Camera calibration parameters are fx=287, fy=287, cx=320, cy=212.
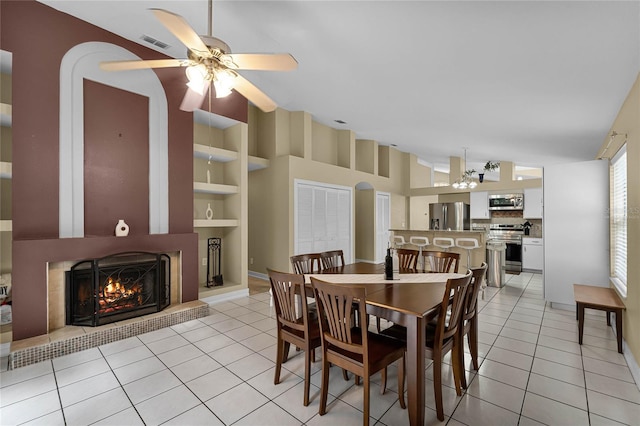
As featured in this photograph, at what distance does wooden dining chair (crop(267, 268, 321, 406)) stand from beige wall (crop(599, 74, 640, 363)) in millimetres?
2679

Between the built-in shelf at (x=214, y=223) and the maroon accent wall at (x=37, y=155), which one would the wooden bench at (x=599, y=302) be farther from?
the maroon accent wall at (x=37, y=155)

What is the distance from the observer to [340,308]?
1.80 meters

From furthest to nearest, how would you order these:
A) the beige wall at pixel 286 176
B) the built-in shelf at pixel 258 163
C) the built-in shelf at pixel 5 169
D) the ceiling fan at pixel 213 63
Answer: the built-in shelf at pixel 258 163, the beige wall at pixel 286 176, the built-in shelf at pixel 5 169, the ceiling fan at pixel 213 63

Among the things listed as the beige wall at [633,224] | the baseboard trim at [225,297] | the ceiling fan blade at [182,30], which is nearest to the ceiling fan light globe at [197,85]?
the ceiling fan blade at [182,30]

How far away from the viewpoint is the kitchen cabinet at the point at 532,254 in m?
6.73

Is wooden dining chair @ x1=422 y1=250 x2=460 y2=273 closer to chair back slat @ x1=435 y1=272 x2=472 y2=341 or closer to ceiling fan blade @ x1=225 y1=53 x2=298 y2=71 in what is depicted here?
chair back slat @ x1=435 y1=272 x2=472 y2=341

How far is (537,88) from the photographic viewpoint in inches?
131

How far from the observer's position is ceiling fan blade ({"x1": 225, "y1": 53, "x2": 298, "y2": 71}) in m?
2.24

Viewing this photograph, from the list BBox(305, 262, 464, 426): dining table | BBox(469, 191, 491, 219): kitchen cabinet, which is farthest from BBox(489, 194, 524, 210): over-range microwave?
BBox(305, 262, 464, 426): dining table

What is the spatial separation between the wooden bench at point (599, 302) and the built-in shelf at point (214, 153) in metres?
4.96

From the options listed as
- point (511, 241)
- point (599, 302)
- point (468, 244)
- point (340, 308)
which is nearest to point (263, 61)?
point (340, 308)

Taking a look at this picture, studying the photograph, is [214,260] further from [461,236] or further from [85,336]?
[461,236]

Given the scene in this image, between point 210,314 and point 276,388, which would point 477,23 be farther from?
point 210,314

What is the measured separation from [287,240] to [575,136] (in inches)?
211
